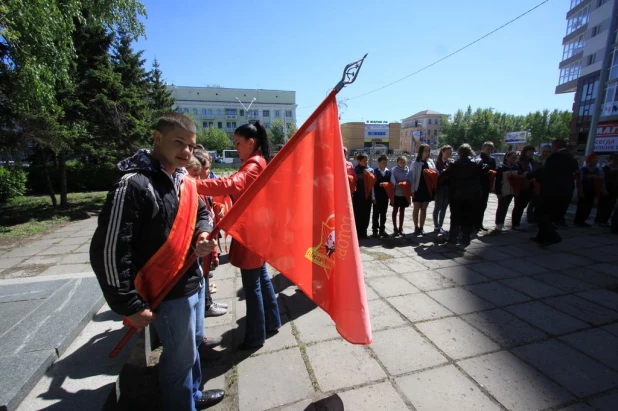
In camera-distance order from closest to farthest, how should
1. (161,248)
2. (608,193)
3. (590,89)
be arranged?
(161,248)
(608,193)
(590,89)

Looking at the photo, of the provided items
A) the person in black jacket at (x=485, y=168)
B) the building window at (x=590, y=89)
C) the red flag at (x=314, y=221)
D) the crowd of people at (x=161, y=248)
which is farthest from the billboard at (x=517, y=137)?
the crowd of people at (x=161, y=248)

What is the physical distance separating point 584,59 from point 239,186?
46.6 m

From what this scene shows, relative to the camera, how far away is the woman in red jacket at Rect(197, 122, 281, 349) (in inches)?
88.8

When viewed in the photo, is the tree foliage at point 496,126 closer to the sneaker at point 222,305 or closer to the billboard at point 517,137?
the billboard at point 517,137

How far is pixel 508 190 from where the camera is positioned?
655 centimetres

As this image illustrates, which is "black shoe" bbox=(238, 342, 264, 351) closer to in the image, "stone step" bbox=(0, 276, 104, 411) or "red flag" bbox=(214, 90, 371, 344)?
"red flag" bbox=(214, 90, 371, 344)

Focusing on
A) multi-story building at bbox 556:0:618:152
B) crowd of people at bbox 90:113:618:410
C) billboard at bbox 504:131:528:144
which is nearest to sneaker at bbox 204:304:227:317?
crowd of people at bbox 90:113:618:410

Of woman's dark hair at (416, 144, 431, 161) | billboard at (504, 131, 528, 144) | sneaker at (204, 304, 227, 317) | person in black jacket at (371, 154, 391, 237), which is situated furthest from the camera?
billboard at (504, 131, 528, 144)

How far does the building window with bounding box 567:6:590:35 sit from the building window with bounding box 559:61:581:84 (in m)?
4.29

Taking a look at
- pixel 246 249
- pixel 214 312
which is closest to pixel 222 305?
pixel 214 312

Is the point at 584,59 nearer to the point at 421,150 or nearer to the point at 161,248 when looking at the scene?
the point at 421,150

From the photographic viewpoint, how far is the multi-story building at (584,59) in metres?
29.9

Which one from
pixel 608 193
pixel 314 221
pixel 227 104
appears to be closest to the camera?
pixel 314 221

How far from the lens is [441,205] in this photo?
21.2 ft
